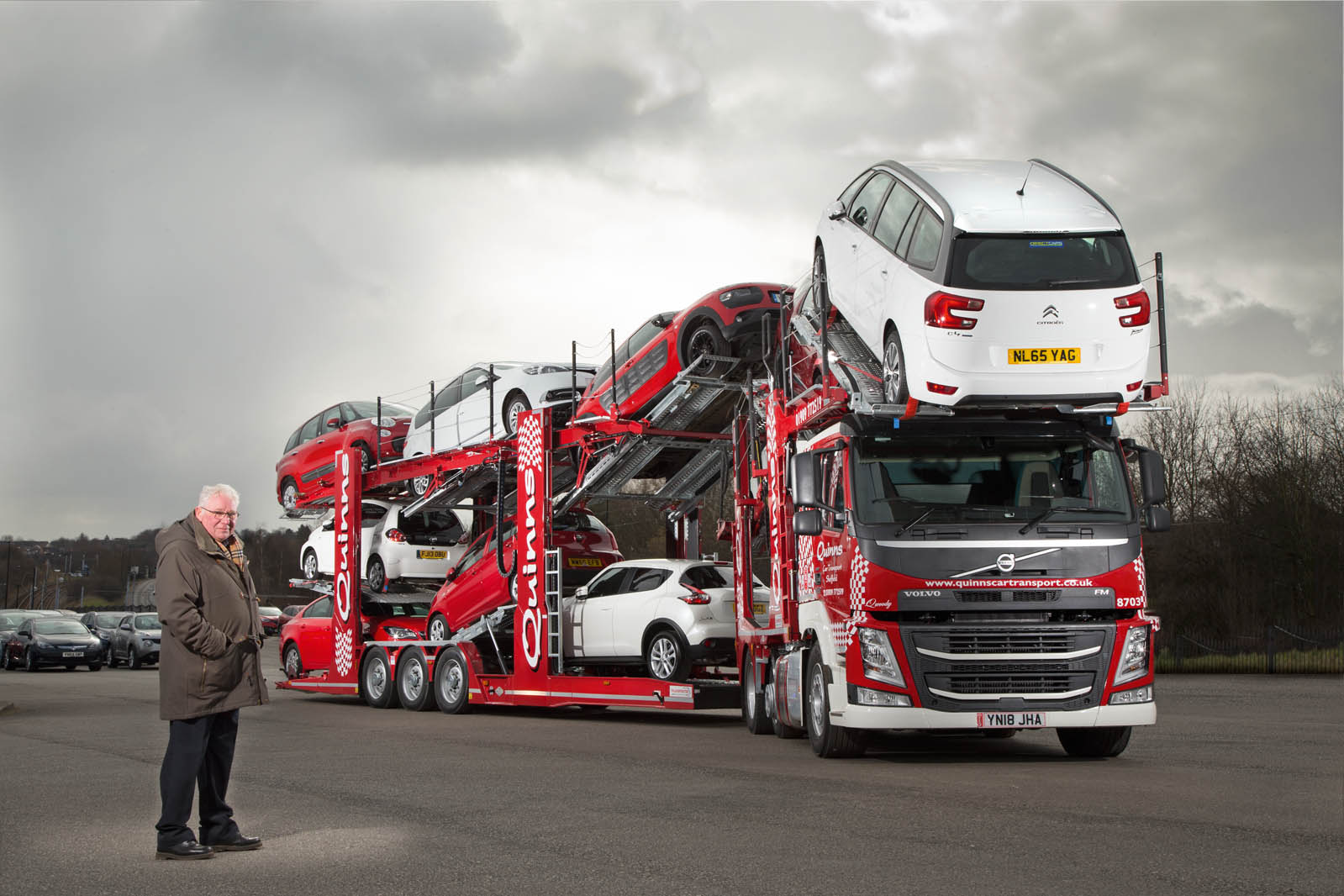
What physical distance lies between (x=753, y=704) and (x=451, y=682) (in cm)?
558

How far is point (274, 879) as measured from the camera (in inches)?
248

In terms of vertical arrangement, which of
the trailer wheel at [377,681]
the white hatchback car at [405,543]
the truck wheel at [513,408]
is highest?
the truck wheel at [513,408]

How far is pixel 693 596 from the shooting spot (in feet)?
50.1

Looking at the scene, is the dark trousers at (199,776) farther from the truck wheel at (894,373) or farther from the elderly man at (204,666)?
the truck wheel at (894,373)

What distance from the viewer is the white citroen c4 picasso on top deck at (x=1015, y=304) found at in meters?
10.1

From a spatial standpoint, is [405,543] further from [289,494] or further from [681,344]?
[681,344]

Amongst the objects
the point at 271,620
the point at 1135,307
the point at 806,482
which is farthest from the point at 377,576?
the point at 271,620

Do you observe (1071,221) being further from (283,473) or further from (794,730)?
(283,473)

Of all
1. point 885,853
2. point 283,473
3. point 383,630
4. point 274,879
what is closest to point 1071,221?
point 885,853

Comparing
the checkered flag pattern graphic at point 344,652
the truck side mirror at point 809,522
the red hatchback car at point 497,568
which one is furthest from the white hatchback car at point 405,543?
the truck side mirror at point 809,522

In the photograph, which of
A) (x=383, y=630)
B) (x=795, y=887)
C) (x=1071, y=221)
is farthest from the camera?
(x=383, y=630)

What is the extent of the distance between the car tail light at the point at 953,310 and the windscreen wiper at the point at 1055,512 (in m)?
1.59

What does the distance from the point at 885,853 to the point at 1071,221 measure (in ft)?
18.7

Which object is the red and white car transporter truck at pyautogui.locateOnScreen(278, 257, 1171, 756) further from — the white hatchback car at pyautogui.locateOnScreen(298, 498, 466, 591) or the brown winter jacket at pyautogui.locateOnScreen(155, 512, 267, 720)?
the white hatchback car at pyautogui.locateOnScreen(298, 498, 466, 591)
